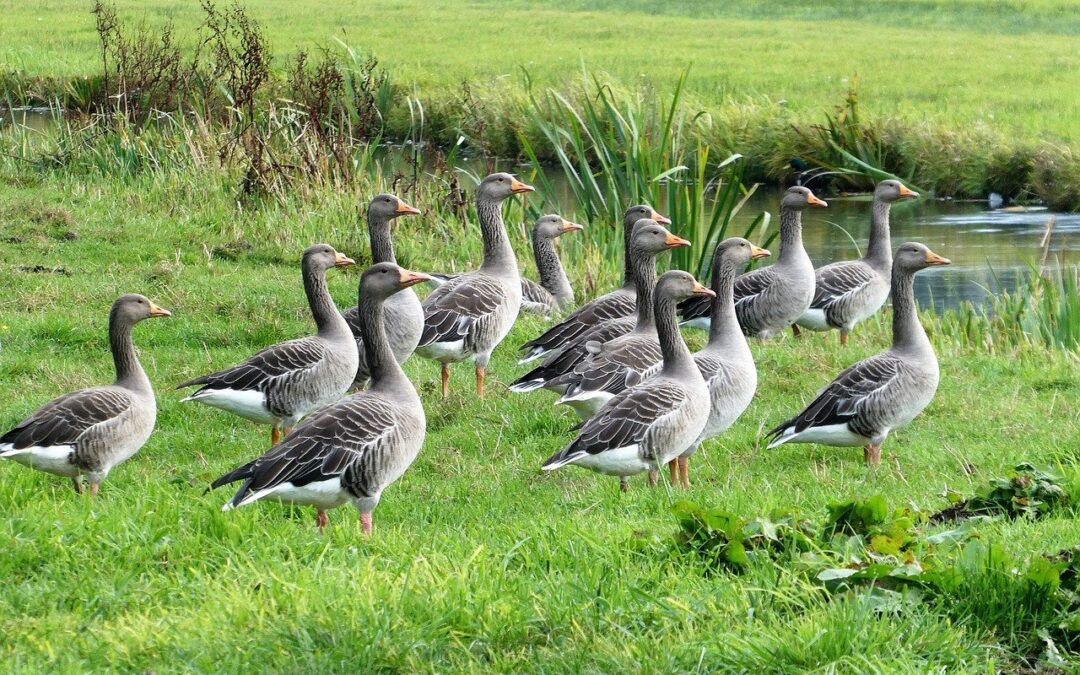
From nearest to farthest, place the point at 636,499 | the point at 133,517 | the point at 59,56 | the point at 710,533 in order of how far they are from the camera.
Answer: the point at 710,533 → the point at 133,517 → the point at 636,499 → the point at 59,56

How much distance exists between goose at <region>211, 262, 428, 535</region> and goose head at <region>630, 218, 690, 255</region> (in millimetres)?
2821

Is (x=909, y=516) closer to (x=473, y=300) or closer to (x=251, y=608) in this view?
(x=251, y=608)

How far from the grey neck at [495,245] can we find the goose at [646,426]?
3.66m

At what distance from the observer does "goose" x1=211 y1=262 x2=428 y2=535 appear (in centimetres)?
642

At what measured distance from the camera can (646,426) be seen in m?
7.36

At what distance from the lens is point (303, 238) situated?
14539 mm

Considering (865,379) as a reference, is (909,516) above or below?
above

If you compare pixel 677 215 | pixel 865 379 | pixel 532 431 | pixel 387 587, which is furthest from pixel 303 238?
pixel 387 587

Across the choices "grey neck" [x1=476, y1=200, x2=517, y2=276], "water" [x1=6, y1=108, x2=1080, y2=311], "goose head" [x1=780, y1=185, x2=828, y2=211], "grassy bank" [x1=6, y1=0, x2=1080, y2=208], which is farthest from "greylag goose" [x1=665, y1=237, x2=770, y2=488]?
"water" [x1=6, y1=108, x2=1080, y2=311]

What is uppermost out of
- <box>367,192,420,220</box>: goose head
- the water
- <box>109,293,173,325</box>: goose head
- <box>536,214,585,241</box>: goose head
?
<box>109,293,173,325</box>: goose head

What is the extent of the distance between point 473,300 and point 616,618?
5878mm

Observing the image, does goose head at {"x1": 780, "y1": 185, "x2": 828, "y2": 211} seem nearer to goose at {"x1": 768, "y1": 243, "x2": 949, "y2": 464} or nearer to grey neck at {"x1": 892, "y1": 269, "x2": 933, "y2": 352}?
grey neck at {"x1": 892, "y1": 269, "x2": 933, "y2": 352}

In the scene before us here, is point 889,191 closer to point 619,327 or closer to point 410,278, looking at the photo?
point 619,327

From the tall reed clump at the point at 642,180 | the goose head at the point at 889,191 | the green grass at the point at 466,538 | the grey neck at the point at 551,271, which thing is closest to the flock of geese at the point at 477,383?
the green grass at the point at 466,538
